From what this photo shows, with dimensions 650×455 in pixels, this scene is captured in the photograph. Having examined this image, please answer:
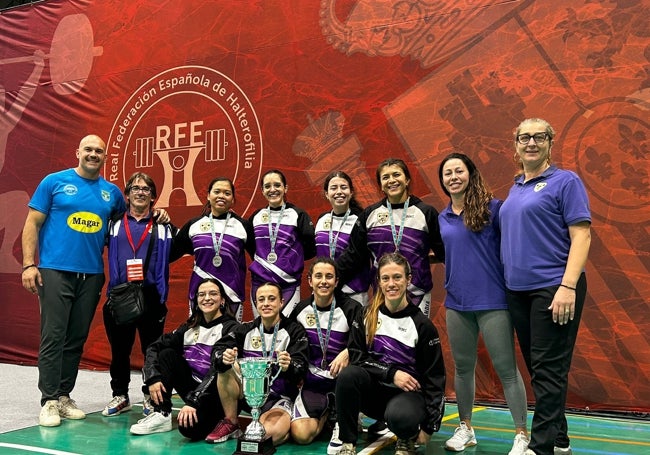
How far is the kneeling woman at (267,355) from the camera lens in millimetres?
3199

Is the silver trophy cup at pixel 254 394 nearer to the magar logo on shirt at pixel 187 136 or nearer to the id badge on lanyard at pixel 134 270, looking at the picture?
the id badge on lanyard at pixel 134 270

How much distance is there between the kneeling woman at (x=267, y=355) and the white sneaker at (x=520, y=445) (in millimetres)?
1117

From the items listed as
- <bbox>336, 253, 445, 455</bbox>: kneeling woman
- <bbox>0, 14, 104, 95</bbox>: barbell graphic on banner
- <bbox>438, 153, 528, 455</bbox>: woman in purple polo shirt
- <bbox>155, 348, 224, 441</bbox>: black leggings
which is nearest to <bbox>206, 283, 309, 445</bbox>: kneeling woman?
<bbox>155, 348, 224, 441</bbox>: black leggings

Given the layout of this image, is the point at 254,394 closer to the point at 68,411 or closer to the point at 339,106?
the point at 68,411

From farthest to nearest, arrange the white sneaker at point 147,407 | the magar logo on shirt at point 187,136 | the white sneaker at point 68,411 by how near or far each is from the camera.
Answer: the magar logo on shirt at point 187,136
the white sneaker at point 68,411
the white sneaker at point 147,407

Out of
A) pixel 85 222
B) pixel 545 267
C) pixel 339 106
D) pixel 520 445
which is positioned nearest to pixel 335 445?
pixel 520 445

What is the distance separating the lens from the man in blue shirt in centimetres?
368

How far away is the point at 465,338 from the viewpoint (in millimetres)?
3043

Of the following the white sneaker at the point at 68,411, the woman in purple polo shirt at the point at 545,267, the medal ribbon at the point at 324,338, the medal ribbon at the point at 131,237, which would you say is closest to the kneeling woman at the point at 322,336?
the medal ribbon at the point at 324,338

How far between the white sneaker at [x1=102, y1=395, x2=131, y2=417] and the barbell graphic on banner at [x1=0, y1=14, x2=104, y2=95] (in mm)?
3639

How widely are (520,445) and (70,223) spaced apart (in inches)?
115

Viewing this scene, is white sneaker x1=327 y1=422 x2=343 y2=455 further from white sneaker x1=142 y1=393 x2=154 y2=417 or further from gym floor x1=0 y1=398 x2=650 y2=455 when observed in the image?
white sneaker x1=142 y1=393 x2=154 y2=417

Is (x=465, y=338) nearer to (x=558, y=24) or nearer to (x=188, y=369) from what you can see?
(x=188, y=369)

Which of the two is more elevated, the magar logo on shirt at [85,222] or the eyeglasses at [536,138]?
the magar logo on shirt at [85,222]
